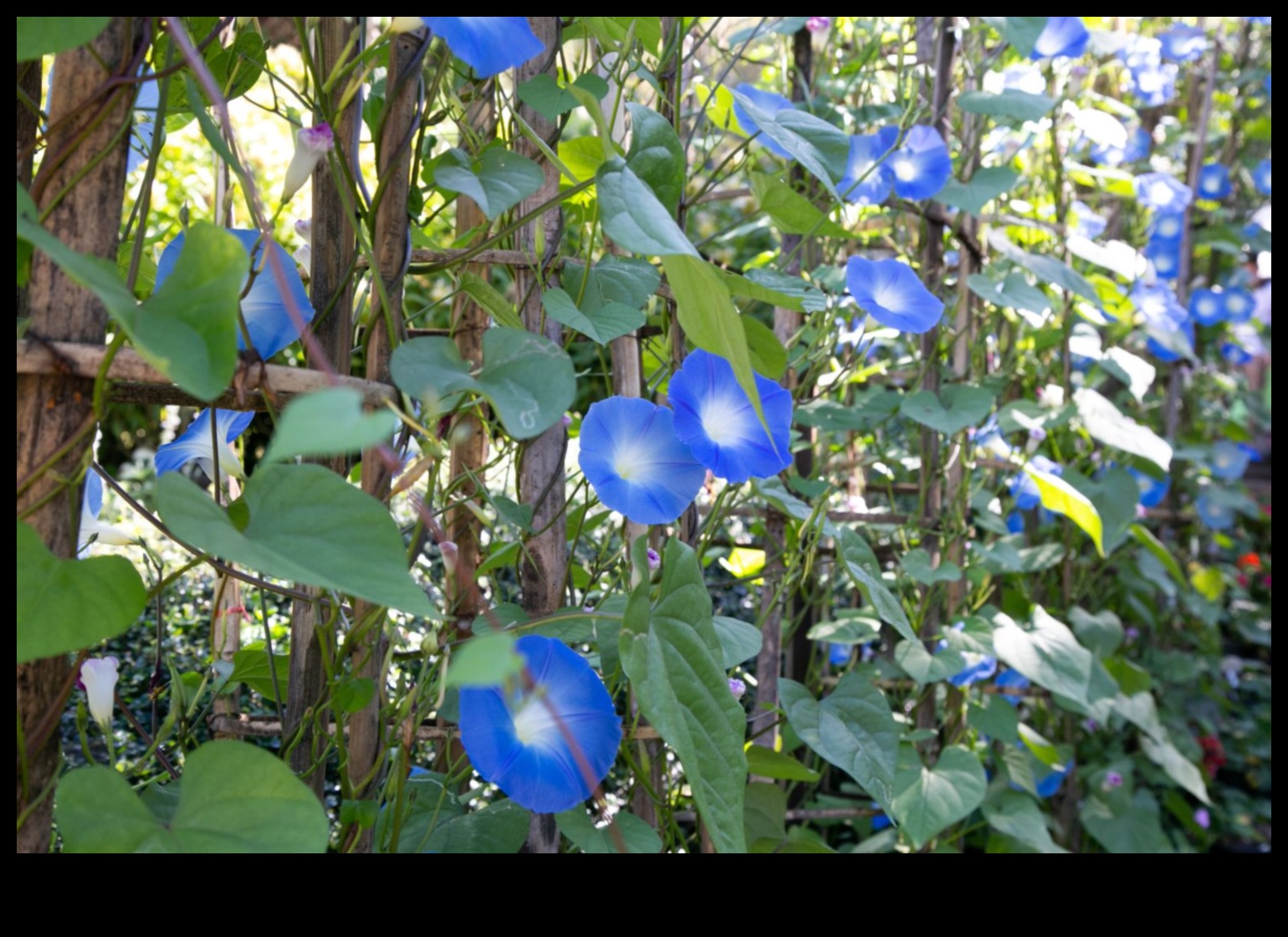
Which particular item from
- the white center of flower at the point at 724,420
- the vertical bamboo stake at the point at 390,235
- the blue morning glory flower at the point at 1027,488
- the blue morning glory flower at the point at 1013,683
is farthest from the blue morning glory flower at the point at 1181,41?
the vertical bamboo stake at the point at 390,235

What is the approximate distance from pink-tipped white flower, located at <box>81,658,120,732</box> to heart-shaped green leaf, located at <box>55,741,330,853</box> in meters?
0.21

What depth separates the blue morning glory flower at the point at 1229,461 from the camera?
286 cm

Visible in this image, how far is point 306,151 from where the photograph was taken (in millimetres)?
620

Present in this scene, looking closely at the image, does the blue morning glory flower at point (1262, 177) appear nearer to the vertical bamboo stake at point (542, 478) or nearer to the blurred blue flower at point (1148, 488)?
the blurred blue flower at point (1148, 488)

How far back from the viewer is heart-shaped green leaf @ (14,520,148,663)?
1.50 feet

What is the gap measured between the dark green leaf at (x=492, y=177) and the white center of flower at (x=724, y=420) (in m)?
0.21

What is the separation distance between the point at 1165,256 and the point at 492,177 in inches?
86.1

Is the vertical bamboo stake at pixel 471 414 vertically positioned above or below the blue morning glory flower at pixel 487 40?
below

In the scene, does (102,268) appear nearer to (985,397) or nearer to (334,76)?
(334,76)

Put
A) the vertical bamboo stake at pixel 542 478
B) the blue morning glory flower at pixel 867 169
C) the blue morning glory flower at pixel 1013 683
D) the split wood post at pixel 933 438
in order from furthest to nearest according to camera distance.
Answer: the blue morning glory flower at pixel 1013 683 < the split wood post at pixel 933 438 < the blue morning glory flower at pixel 867 169 < the vertical bamboo stake at pixel 542 478

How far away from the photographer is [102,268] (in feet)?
1.41

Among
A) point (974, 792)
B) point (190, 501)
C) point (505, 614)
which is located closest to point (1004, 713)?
point (974, 792)

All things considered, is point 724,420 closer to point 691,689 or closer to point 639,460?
point 639,460
